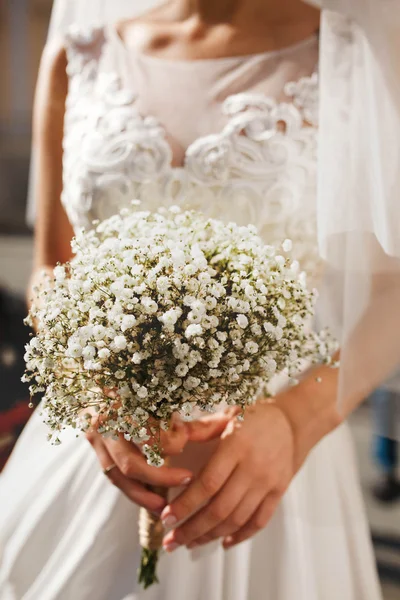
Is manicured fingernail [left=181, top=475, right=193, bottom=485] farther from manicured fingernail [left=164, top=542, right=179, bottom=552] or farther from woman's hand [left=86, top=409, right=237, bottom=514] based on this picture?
manicured fingernail [left=164, top=542, right=179, bottom=552]

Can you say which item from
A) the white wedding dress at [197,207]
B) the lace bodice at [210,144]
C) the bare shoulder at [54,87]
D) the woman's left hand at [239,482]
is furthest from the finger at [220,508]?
the bare shoulder at [54,87]

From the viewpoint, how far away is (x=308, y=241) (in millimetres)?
1137

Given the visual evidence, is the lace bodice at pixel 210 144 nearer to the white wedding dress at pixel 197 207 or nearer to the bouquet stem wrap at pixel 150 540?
the white wedding dress at pixel 197 207

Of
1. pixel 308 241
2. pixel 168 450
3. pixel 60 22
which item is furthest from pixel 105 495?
pixel 60 22

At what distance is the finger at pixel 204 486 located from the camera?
92 centimetres

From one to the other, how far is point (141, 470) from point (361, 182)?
552 mm

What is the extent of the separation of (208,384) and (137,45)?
81cm

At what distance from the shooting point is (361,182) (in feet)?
3.25

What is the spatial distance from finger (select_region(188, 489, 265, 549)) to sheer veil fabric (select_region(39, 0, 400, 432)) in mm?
210

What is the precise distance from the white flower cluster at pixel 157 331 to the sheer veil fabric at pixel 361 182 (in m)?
0.19

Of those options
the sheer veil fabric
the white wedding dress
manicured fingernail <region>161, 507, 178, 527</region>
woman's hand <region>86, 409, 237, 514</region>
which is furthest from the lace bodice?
manicured fingernail <region>161, 507, 178, 527</region>

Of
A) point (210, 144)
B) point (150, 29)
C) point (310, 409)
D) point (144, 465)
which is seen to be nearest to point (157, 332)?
point (144, 465)

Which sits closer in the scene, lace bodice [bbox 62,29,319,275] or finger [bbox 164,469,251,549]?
finger [bbox 164,469,251,549]

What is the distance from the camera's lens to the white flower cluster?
2.46 feet
